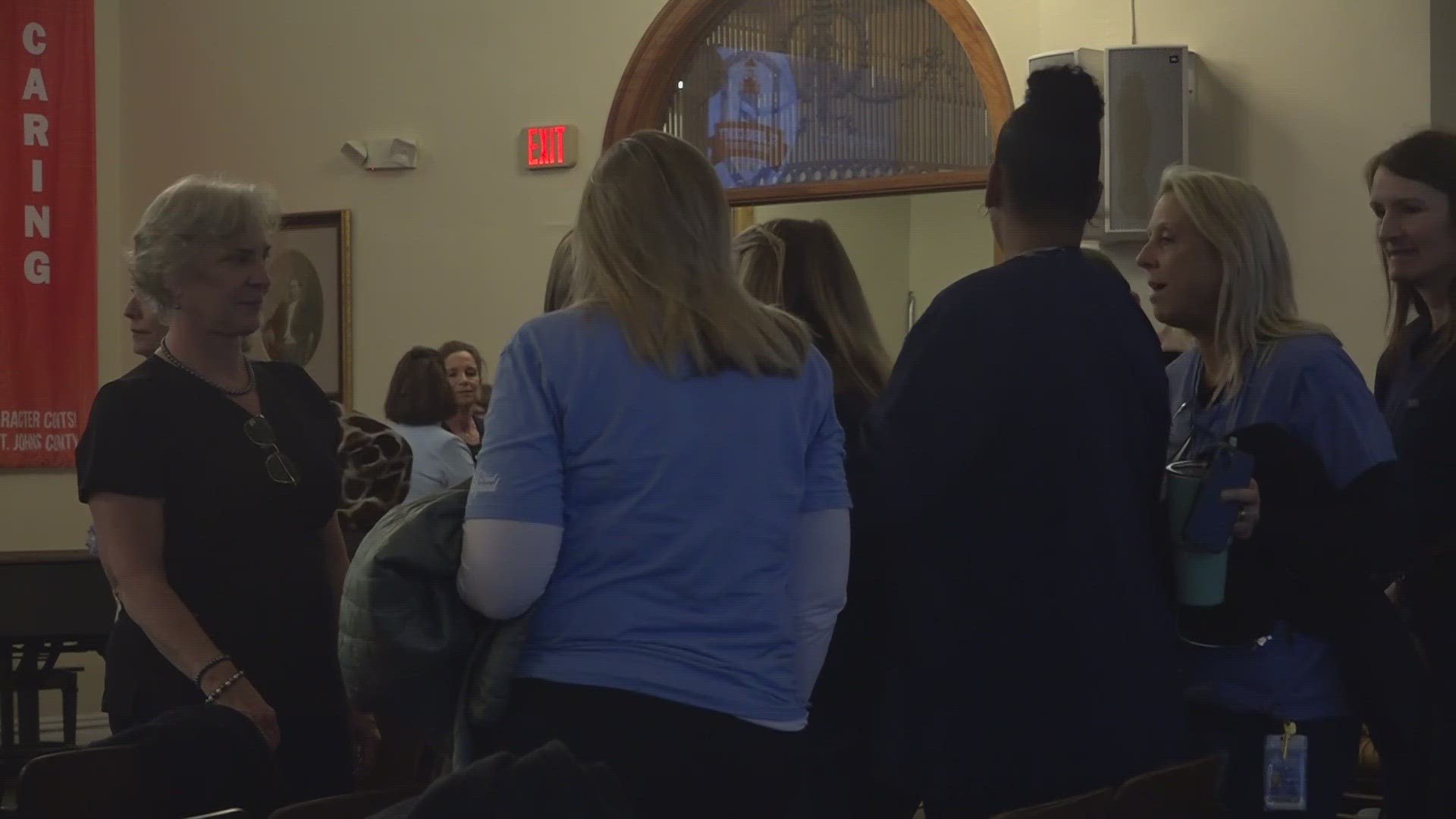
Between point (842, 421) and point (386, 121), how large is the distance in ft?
20.0

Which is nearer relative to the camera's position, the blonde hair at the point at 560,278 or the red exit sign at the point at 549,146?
the blonde hair at the point at 560,278

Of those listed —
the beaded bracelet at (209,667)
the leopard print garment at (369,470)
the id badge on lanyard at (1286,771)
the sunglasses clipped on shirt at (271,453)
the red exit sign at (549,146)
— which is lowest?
the id badge on lanyard at (1286,771)

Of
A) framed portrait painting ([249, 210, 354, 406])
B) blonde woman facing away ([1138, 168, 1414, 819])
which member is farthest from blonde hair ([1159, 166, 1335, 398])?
framed portrait painting ([249, 210, 354, 406])

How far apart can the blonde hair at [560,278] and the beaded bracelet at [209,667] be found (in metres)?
0.71

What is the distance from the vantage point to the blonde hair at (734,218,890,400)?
2.58 metres

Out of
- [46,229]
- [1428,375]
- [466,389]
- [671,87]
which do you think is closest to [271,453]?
[1428,375]

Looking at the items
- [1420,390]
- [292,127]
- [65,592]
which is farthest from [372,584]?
[292,127]

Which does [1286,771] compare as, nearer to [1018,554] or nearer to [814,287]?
[1018,554]

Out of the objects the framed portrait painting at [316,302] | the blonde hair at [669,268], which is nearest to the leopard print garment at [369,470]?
the blonde hair at [669,268]

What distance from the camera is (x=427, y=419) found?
571 cm

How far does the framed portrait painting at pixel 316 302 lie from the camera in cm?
815

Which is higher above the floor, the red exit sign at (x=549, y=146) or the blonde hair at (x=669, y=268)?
the red exit sign at (x=549, y=146)

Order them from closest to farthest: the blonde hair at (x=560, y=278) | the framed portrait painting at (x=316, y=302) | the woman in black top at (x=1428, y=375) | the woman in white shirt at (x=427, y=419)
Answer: the blonde hair at (x=560, y=278) → the woman in black top at (x=1428, y=375) → the woman in white shirt at (x=427, y=419) → the framed portrait painting at (x=316, y=302)

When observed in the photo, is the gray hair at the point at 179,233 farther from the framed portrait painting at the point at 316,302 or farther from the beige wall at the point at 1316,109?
the framed portrait painting at the point at 316,302
